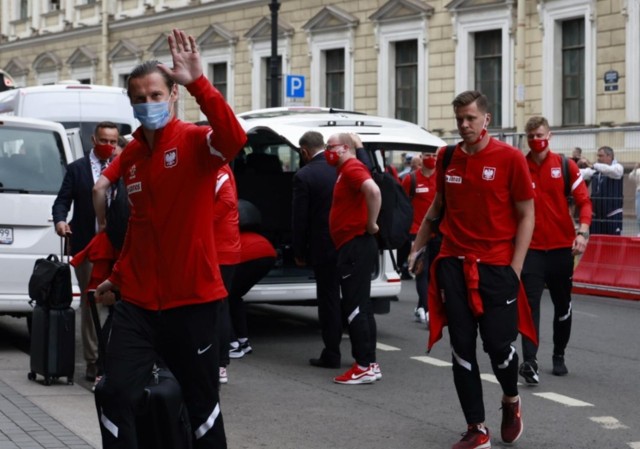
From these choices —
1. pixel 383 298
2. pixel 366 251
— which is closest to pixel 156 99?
pixel 366 251

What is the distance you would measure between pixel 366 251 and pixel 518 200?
2547mm

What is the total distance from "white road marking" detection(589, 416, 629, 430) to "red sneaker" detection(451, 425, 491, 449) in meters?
1.16

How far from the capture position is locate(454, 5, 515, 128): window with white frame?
1147 inches

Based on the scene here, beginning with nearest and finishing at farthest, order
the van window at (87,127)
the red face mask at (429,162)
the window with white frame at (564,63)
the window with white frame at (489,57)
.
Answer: the red face mask at (429,162) < the van window at (87,127) < the window with white frame at (564,63) < the window with white frame at (489,57)

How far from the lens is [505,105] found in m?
29.1

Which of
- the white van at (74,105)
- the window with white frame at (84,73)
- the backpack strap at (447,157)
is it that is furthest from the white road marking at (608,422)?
the window with white frame at (84,73)

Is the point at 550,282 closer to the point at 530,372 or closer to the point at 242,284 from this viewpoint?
the point at 530,372

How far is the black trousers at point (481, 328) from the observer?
7.48 m

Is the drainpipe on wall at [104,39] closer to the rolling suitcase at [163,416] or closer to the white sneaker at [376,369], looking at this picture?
the white sneaker at [376,369]

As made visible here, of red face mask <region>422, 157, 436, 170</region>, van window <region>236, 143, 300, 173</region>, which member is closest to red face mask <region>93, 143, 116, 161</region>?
van window <region>236, 143, 300, 173</region>

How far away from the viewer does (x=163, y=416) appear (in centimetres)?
543

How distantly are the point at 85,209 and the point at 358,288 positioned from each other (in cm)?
204

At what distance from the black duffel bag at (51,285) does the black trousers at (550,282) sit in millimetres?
3226

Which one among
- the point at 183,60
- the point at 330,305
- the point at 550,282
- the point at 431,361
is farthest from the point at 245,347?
the point at 183,60
